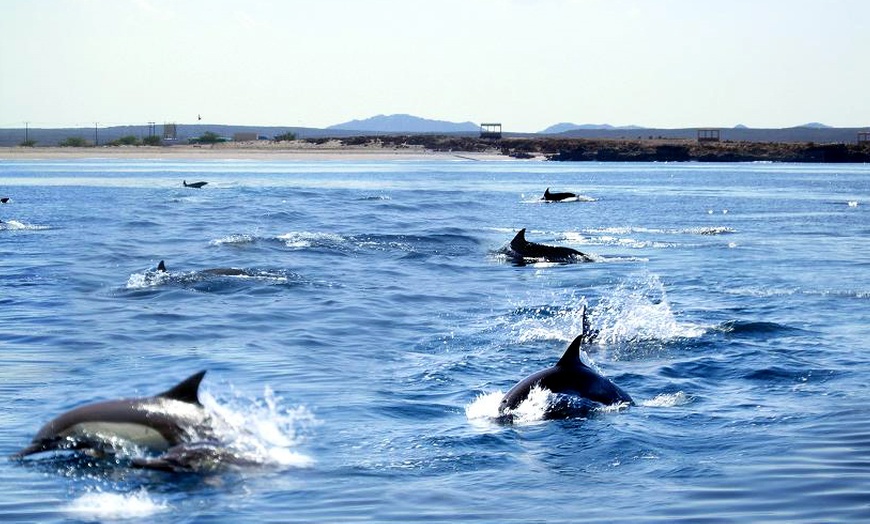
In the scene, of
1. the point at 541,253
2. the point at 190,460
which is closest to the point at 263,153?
the point at 541,253

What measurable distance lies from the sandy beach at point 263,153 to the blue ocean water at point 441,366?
99.2 metres

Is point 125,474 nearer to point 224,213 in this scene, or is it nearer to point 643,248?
point 643,248

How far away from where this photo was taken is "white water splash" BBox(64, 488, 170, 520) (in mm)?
8766

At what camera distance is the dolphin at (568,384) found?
12.2 meters

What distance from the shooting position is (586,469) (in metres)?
10.2

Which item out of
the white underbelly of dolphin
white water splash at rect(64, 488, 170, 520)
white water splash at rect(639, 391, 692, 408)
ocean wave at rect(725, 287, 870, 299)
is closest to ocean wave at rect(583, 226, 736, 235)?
ocean wave at rect(725, 287, 870, 299)

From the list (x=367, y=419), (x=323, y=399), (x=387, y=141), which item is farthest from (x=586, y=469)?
(x=387, y=141)

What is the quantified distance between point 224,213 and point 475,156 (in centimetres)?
9767

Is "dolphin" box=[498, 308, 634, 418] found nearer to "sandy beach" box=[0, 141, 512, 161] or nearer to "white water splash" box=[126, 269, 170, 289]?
"white water splash" box=[126, 269, 170, 289]

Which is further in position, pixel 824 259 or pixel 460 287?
pixel 824 259

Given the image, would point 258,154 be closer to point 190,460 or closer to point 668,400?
point 668,400

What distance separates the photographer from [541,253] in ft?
94.1

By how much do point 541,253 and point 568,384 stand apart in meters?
16.5

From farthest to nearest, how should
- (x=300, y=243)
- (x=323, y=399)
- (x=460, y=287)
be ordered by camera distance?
1. (x=300, y=243)
2. (x=460, y=287)
3. (x=323, y=399)
